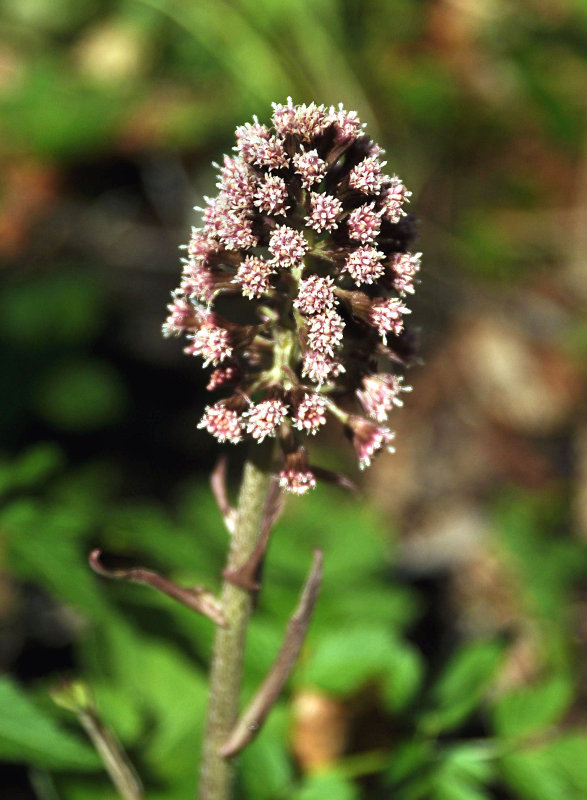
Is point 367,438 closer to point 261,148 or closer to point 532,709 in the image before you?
point 261,148

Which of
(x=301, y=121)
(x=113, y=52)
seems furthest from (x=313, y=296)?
(x=113, y=52)

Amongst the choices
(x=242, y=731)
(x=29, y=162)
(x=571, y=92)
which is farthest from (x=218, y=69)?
(x=242, y=731)

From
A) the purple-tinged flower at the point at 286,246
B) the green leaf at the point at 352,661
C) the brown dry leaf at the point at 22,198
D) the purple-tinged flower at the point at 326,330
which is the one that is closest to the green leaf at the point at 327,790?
the green leaf at the point at 352,661

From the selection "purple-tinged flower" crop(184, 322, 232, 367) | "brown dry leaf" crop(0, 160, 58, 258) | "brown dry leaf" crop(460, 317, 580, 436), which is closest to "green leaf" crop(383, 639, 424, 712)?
"purple-tinged flower" crop(184, 322, 232, 367)

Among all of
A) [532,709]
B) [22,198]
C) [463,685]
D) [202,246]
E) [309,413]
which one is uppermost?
[22,198]

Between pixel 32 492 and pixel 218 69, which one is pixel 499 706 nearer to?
pixel 32 492

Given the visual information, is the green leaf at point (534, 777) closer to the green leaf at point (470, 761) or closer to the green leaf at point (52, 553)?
the green leaf at point (470, 761)
